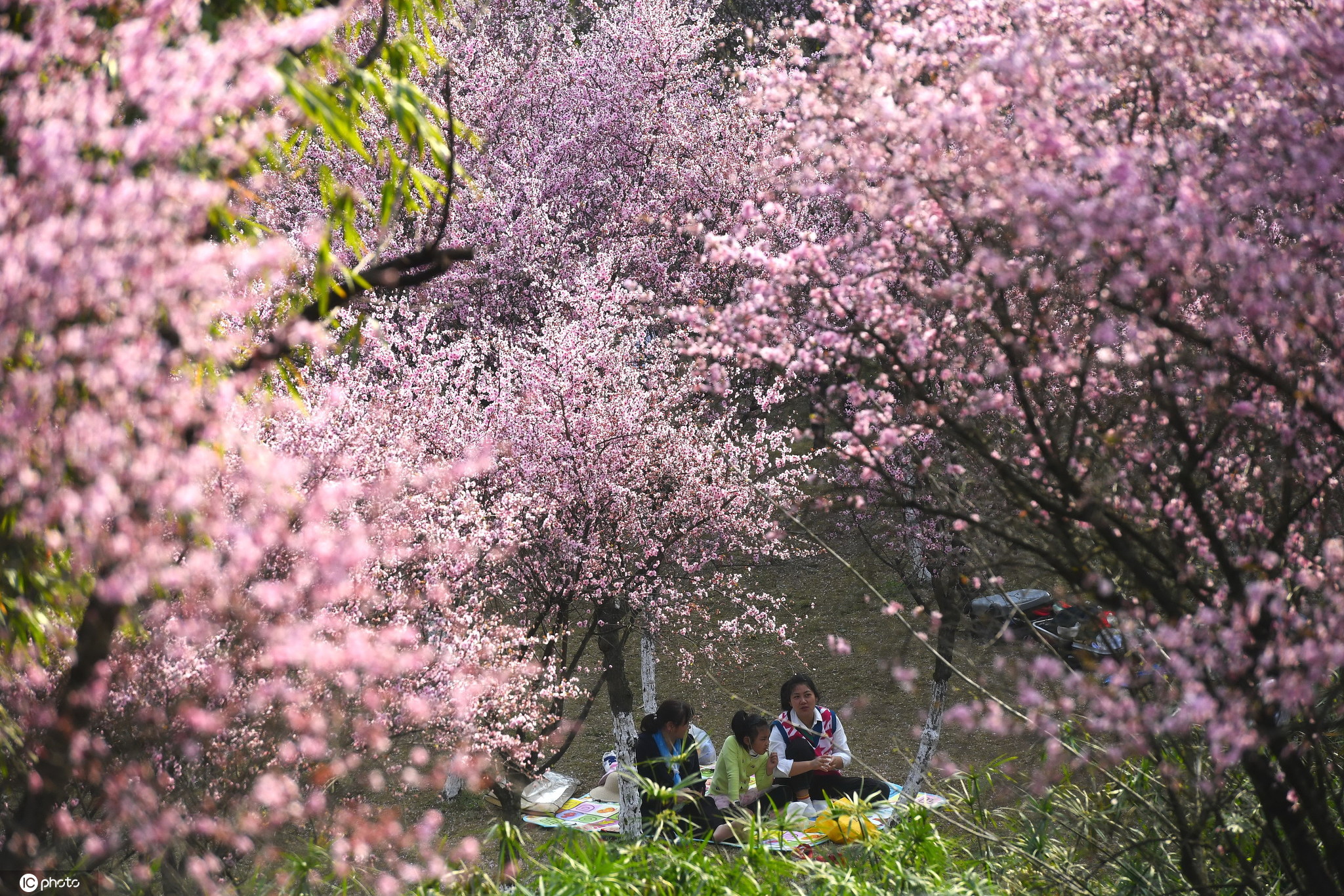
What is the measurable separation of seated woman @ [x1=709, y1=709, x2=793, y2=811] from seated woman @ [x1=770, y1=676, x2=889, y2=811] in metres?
0.18

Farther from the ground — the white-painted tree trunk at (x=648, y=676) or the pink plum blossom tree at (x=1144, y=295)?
the pink plum blossom tree at (x=1144, y=295)

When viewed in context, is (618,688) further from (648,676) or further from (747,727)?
(648,676)

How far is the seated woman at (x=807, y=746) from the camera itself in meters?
8.23

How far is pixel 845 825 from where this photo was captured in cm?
686

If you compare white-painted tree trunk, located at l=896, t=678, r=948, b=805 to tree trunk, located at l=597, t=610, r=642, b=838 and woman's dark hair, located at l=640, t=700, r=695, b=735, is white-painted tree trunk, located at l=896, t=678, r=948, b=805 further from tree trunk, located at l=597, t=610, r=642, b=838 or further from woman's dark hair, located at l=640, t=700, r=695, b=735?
woman's dark hair, located at l=640, t=700, r=695, b=735

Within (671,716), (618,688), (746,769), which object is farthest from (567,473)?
(746,769)

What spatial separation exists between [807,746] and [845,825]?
148 cm

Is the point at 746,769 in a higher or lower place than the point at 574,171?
lower

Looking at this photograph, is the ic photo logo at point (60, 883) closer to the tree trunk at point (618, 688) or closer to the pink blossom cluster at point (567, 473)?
the pink blossom cluster at point (567, 473)

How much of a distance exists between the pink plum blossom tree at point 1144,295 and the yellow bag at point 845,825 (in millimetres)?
1776

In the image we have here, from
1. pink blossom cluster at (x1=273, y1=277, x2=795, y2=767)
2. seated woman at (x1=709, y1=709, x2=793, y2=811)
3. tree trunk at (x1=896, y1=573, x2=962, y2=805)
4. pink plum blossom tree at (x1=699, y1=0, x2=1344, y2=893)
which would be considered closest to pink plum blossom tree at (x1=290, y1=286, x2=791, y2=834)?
pink blossom cluster at (x1=273, y1=277, x2=795, y2=767)

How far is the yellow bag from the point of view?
536 centimetres

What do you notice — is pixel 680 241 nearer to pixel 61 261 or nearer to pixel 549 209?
pixel 549 209

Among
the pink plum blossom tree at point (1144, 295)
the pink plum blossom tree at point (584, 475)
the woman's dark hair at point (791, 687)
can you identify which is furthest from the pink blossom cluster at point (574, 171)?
the pink plum blossom tree at point (1144, 295)
